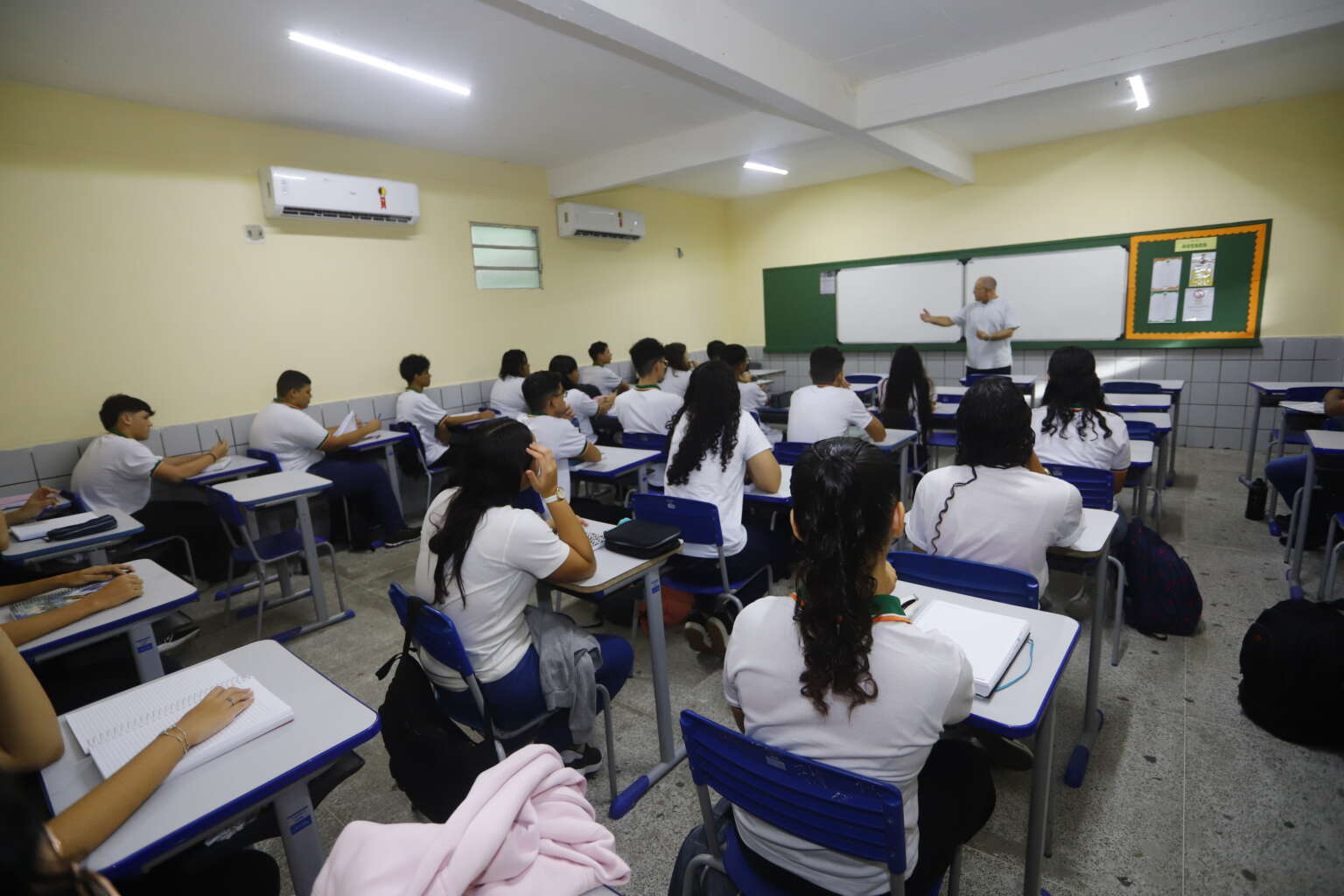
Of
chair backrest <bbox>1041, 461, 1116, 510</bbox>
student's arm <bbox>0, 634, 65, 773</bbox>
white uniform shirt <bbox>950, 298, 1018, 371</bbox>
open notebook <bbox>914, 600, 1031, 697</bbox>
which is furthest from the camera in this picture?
white uniform shirt <bbox>950, 298, 1018, 371</bbox>

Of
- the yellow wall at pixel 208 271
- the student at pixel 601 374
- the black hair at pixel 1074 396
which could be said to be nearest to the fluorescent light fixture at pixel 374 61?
the yellow wall at pixel 208 271

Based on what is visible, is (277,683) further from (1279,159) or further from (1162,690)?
(1279,159)

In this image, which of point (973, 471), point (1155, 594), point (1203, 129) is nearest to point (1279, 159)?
point (1203, 129)

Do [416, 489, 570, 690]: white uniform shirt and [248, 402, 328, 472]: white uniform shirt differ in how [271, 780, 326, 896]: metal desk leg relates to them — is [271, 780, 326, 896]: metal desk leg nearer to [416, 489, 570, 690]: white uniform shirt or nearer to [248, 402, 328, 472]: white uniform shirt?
[416, 489, 570, 690]: white uniform shirt

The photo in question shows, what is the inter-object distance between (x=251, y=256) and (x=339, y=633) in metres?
2.86

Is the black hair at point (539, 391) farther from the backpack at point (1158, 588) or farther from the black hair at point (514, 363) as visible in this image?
the backpack at point (1158, 588)

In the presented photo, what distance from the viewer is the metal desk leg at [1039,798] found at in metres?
1.42

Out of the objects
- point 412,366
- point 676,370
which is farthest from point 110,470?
point 676,370

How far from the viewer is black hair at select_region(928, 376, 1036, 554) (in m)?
1.91

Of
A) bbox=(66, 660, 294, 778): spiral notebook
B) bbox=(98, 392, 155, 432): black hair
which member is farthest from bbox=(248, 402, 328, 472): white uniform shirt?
bbox=(66, 660, 294, 778): spiral notebook

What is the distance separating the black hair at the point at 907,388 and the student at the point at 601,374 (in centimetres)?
279

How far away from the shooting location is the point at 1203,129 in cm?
563

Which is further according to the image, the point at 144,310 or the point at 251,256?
the point at 251,256

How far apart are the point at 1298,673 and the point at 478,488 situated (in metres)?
2.65
